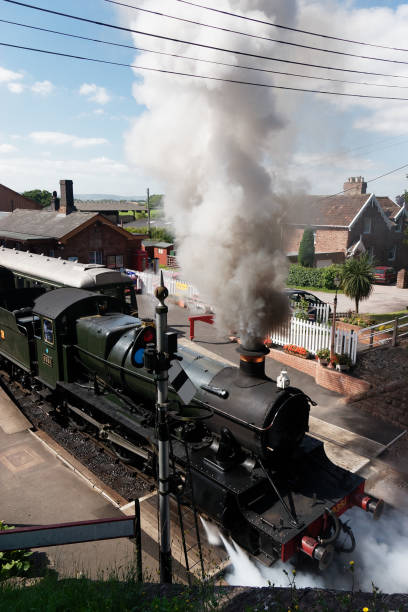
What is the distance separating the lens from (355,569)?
5500 millimetres

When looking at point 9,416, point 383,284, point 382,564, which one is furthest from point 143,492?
point 383,284

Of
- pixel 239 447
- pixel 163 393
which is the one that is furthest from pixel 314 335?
pixel 163 393

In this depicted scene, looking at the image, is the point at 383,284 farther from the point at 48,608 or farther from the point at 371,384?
the point at 48,608

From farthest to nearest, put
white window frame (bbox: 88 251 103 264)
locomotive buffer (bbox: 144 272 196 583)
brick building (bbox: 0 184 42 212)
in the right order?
1. brick building (bbox: 0 184 42 212)
2. white window frame (bbox: 88 251 103 264)
3. locomotive buffer (bbox: 144 272 196 583)

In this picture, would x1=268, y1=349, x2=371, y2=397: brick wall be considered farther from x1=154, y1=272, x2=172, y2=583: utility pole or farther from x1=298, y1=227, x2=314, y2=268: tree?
x1=298, y1=227, x2=314, y2=268: tree

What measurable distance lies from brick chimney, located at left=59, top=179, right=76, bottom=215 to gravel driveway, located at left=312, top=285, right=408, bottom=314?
54.8 feet

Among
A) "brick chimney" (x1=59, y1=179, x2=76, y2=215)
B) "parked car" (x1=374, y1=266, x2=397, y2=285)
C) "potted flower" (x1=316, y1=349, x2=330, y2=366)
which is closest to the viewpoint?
"potted flower" (x1=316, y1=349, x2=330, y2=366)

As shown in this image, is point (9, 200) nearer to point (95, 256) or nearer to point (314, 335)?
point (95, 256)

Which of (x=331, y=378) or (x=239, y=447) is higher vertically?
(x=239, y=447)

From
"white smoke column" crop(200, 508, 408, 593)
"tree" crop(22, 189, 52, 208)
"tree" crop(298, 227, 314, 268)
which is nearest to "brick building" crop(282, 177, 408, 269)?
"tree" crop(298, 227, 314, 268)

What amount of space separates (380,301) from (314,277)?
499 cm

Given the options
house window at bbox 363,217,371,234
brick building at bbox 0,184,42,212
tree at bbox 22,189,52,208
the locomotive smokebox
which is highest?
tree at bbox 22,189,52,208

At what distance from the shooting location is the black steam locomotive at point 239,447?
5.11m

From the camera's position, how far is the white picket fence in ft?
37.8
